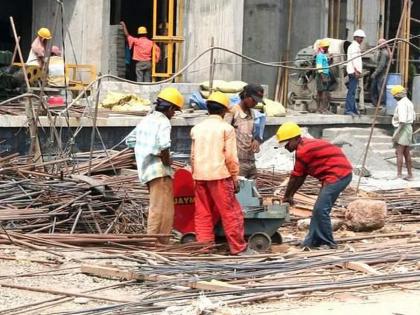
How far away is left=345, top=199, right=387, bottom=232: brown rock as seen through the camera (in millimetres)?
12477

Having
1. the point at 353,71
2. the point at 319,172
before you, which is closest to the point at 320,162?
the point at 319,172

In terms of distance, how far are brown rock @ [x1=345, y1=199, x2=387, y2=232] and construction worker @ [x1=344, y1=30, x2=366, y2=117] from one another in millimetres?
8288

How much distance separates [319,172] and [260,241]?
99cm

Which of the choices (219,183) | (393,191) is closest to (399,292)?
(219,183)

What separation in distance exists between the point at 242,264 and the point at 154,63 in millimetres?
13542

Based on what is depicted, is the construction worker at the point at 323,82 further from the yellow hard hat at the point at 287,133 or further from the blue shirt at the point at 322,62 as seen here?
the yellow hard hat at the point at 287,133

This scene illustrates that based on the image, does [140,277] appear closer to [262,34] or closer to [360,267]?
[360,267]

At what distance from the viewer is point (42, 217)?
10.6m

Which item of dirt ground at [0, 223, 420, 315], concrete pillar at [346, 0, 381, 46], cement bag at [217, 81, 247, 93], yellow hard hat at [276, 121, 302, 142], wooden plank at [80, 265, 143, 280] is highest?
concrete pillar at [346, 0, 381, 46]

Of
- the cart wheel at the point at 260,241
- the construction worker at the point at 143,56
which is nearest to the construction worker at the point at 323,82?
the construction worker at the point at 143,56

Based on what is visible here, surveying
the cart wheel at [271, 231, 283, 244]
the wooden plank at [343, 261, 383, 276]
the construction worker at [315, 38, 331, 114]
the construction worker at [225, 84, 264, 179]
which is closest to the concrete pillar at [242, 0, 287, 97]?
the construction worker at [315, 38, 331, 114]

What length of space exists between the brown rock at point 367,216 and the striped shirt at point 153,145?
126 inches

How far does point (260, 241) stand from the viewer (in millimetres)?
10570

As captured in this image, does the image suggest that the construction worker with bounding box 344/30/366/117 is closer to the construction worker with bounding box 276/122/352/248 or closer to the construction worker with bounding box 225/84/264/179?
the construction worker with bounding box 225/84/264/179
